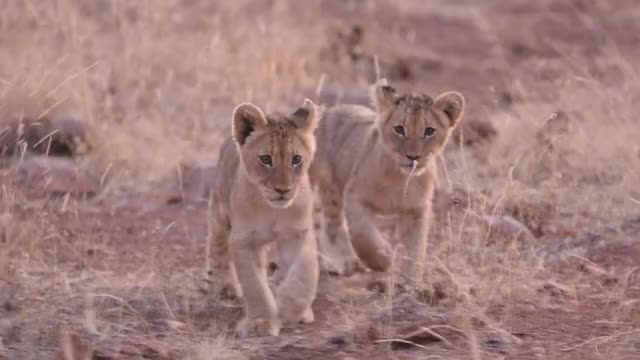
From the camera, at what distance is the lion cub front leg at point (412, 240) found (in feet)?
22.7

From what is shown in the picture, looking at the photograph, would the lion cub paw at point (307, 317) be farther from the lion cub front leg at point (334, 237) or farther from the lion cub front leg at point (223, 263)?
the lion cub front leg at point (334, 237)

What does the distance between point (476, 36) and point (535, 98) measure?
230 inches

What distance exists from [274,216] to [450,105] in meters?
1.21

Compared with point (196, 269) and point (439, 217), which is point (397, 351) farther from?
point (439, 217)

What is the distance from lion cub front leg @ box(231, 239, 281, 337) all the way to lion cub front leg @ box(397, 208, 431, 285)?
2.88 feet

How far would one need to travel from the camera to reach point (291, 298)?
626 cm

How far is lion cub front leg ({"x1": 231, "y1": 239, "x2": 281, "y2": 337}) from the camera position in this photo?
242 inches

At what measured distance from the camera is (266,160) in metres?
6.18

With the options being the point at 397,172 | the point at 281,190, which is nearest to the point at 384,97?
the point at 397,172

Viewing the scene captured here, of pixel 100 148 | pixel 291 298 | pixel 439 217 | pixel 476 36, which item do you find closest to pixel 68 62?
pixel 100 148

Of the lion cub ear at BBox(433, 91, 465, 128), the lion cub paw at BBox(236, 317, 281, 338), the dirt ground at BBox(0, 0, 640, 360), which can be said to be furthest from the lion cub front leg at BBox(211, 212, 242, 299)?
the lion cub ear at BBox(433, 91, 465, 128)

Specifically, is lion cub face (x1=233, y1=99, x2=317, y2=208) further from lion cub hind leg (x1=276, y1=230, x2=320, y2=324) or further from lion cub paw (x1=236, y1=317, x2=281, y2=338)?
lion cub paw (x1=236, y1=317, x2=281, y2=338)

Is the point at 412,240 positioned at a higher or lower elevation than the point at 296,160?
lower

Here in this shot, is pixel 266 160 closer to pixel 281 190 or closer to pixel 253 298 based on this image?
pixel 281 190
